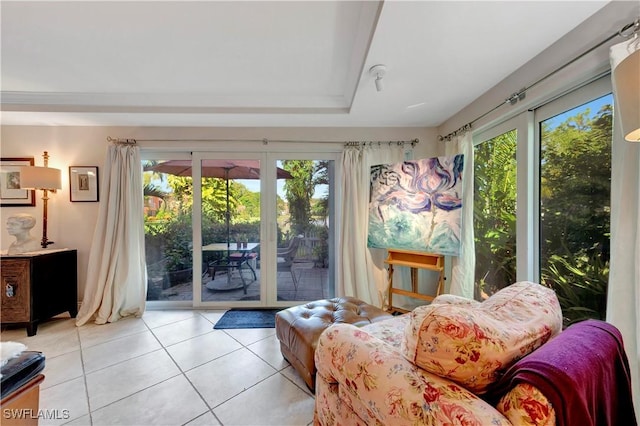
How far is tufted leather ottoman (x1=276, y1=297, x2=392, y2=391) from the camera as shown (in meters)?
1.55

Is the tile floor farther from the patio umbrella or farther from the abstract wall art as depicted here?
the abstract wall art

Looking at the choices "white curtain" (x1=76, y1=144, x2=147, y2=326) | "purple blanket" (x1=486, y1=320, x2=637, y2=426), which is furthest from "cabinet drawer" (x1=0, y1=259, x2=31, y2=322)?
"purple blanket" (x1=486, y1=320, x2=637, y2=426)

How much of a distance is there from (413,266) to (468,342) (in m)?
1.83

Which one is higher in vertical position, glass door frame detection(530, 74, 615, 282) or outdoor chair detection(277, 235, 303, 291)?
glass door frame detection(530, 74, 615, 282)

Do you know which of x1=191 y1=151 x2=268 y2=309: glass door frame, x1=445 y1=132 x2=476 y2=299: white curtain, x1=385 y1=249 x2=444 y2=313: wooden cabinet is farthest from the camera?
x1=191 y1=151 x2=268 y2=309: glass door frame

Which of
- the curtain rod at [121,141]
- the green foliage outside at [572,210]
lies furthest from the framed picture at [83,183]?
the green foliage outside at [572,210]

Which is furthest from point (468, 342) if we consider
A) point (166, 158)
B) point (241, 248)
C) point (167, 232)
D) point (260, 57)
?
point (166, 158)

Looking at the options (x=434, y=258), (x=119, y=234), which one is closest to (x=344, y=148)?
(x=434, y=258)

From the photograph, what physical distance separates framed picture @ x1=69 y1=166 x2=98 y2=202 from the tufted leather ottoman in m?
2.72

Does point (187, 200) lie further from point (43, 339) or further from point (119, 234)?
point (43, 339)

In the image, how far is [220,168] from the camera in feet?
9.71

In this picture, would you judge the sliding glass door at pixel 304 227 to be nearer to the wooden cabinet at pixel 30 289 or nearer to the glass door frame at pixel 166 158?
the glass door frame at pixel 166 158

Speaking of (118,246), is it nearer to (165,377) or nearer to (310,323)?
(165,377)

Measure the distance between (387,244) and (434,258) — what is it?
0.48 m
